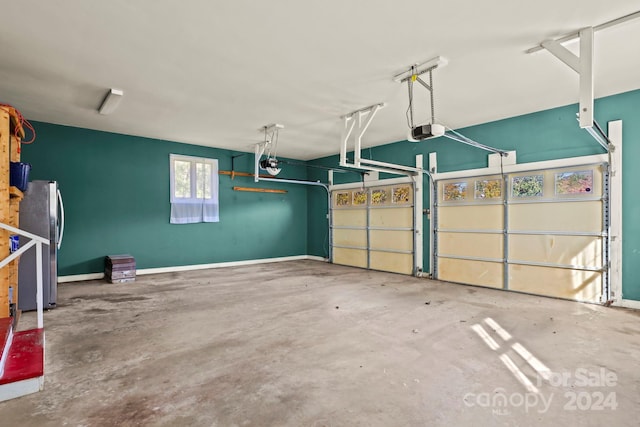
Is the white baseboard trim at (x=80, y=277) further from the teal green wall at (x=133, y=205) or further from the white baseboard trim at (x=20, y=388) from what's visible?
the white baseboard trim at (x=20, y=388)

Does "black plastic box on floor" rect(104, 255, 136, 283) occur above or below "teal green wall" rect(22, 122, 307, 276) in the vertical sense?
below

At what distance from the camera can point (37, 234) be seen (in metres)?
4.12

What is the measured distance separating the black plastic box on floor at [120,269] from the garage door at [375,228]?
4.84 m

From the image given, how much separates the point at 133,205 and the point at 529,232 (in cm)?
758

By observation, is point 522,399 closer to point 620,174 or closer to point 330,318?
point 330,318

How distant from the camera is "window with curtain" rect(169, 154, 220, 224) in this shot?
23.8 feet

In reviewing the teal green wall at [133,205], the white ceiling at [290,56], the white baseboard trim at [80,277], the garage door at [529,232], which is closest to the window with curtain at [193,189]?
the teal green wall at [133,205]

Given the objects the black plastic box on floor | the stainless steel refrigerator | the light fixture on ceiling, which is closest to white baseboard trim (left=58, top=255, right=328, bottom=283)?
the black plastic box on floor

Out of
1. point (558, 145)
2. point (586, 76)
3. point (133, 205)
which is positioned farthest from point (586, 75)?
point (133, 205)

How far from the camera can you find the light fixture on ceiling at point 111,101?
169 inches

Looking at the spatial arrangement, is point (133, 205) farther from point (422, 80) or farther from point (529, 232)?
point (529, 232)

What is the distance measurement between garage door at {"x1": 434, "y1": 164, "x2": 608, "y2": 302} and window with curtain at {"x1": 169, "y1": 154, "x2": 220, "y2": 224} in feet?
17.0

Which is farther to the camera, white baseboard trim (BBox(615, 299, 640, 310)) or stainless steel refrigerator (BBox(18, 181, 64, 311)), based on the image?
white baseboard trim (BBox(615, 299, 640, 310))

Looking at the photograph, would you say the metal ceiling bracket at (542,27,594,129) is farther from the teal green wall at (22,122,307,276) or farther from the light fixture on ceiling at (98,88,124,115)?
the teal green wall at (22,122,307,276)
